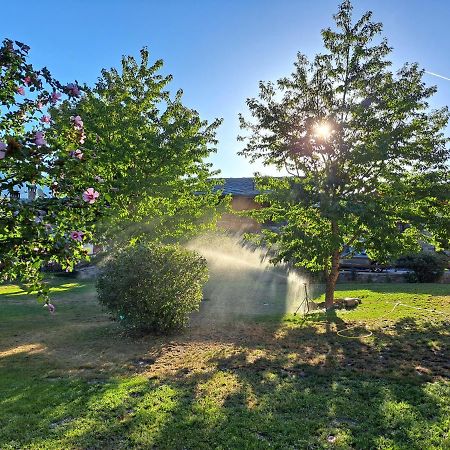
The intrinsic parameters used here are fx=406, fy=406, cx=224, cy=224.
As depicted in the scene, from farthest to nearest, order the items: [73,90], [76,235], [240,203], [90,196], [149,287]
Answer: [240,203], [149,287], [73,90], [76,235], [90,196]

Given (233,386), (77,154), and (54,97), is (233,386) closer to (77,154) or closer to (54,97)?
(77,154)

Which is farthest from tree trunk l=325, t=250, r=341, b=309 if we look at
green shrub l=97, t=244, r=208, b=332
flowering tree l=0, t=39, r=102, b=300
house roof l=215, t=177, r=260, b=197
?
house roof l=215, t=177, r=260, b=197

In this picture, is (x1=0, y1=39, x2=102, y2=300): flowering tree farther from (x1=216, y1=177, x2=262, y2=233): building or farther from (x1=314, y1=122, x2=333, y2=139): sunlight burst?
(x1=216, y1=177, x2=262, y2=233): building

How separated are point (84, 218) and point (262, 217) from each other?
816 centimetres

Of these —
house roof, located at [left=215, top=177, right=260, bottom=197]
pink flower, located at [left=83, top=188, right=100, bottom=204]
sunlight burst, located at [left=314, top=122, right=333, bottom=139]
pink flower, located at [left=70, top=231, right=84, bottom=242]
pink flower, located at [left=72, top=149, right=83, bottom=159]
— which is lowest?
pink flower, located at [left=70, top=231, right=84, bottom=242]

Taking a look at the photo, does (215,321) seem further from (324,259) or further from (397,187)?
(397,187)

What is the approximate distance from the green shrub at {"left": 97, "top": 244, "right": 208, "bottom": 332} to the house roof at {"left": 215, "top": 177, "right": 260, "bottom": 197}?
2331 centimetres

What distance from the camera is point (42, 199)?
3816mm

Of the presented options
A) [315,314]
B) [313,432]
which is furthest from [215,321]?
[313,432]

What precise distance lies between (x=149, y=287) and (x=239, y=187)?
89.7 ft

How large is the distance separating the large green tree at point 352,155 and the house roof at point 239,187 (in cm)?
2092

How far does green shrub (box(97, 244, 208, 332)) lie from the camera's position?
29.7ft

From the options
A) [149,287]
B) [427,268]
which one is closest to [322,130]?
[149,287]

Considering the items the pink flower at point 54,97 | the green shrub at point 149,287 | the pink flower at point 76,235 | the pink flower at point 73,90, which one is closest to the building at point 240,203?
the green shrub at point 149,287
